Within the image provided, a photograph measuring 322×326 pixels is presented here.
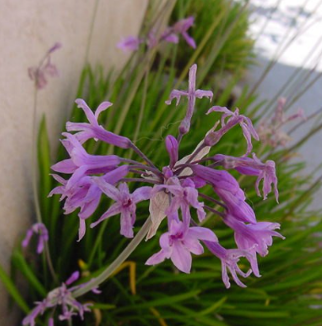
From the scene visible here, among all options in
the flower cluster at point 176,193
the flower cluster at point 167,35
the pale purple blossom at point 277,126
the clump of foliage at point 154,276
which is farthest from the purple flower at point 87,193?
the flower cluster at point 167,35

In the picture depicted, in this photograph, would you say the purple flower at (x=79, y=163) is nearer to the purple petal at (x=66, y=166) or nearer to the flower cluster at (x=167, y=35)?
the purple petal at (x=66, y=166)

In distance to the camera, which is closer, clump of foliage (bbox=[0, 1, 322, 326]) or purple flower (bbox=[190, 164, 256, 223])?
purple flower (bbox=[190, 164, 256, 223])

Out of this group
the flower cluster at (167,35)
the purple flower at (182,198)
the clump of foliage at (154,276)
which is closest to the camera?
the purple flower at (182,198)

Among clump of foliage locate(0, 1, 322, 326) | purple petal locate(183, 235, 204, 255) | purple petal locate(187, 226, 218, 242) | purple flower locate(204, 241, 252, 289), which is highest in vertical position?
purple petal locate(187, 226, 218, 242)

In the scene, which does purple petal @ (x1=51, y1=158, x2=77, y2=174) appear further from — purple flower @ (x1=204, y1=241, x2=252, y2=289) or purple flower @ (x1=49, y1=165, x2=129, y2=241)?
purple flower @ (x1=204, y1=241, x2=252, y2=289)

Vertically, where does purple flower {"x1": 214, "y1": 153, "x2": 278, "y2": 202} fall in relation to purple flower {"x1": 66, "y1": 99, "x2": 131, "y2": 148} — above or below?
above

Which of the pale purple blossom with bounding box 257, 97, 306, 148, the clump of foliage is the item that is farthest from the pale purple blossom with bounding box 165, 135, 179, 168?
the pale purple blossom with bounding box 257, 97, 306, 148

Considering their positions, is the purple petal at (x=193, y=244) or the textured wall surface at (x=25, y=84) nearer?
the purple petal at (x=193, y=244)
